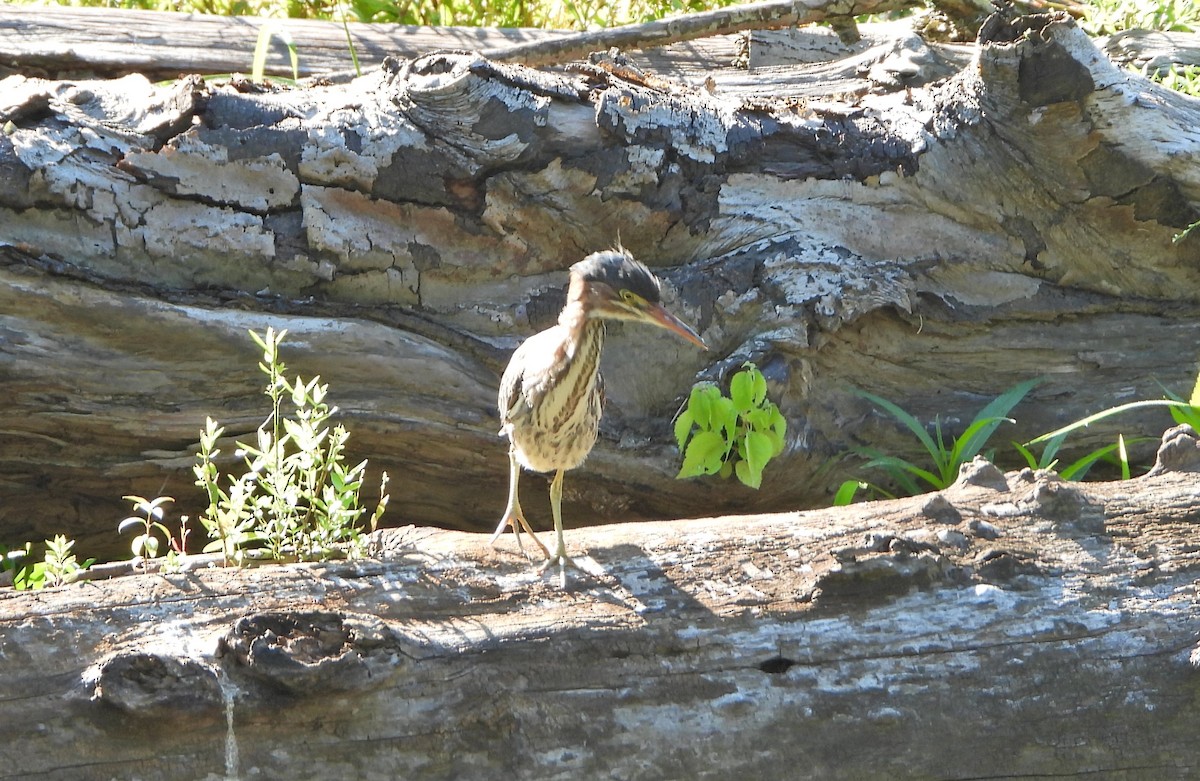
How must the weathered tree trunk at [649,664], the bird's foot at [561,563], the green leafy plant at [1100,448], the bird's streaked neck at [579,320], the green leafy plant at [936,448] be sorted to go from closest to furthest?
the weathered tree trunk at [649,664] → the bird's foot at [561,563] → the bird's streaked neck at [579,320] → the green leafy plant at [1100,448] → the green leafy plant at [936,448]

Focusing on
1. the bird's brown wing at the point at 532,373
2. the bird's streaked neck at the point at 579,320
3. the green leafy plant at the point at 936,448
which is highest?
the bird's streaked neck at the point at 579,320

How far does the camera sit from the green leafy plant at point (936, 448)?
4742 mm

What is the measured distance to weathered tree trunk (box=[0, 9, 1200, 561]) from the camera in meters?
4.32

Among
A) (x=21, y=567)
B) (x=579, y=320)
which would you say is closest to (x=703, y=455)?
(x=579, y=320)

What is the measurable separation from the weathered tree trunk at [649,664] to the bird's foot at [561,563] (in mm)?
53

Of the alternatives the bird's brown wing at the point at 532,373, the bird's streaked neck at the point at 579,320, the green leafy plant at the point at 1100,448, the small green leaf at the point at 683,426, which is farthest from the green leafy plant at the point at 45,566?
the green leafy plant at the point at 1100,448

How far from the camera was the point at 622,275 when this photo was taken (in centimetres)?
369

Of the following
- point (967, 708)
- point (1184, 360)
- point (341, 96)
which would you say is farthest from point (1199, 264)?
point (341, 96)

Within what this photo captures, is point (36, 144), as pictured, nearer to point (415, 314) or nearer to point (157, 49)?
point (415, 314)

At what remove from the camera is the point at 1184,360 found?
5004mm

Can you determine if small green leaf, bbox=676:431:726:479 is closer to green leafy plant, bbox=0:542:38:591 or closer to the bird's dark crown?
the bird's dark crown

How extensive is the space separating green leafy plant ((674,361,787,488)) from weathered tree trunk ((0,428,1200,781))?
96 cm

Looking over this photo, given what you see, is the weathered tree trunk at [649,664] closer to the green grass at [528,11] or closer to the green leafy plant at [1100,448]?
the green leafy plant at [1100,448]

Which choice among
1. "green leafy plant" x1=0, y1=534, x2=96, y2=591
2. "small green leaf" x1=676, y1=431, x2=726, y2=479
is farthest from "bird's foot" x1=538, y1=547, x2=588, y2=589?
"green leafy plant" x1=0, y1=534, x2=96, y2=591
